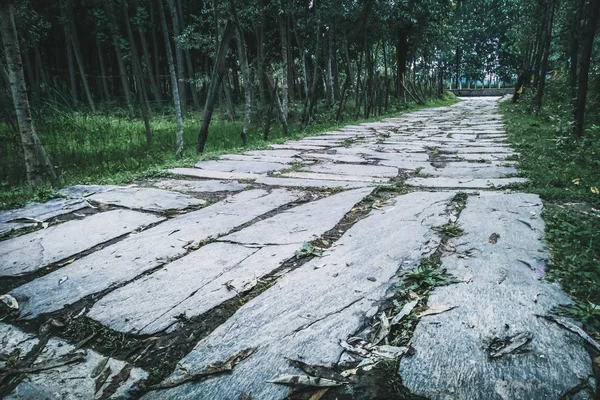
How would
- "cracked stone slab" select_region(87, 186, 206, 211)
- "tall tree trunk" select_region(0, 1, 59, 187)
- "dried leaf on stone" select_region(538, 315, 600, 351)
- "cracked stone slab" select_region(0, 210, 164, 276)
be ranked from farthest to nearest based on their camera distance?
"tall tree trunk" select_region(0, 1, 59, 187)
"cracked stone slab" select_region(87, 186, 206, 211)
"cracked stone slab" select_region(0, 210, 164, 276)
"dried leaf on stone" select_region(538, 315, 600, 351)

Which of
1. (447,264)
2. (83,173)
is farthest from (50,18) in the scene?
(447,264)

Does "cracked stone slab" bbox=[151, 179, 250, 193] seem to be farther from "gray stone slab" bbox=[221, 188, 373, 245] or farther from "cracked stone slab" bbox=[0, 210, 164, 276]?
"gray stone slab" bbox=[221, 188, 373, 245]

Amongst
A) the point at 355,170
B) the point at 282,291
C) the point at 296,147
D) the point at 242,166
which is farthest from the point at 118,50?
the point at 282,291

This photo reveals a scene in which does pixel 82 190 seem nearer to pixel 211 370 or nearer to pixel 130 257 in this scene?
pixel 130 257

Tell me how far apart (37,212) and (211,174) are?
1400 mm

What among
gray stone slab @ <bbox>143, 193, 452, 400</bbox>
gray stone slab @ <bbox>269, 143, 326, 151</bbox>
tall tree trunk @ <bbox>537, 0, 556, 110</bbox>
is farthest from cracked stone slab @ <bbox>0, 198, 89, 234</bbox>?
tall tree trunk @ <bbox>537, 0, 556, 110</bbox>

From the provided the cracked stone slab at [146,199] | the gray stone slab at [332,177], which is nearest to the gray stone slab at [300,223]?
the gray stone slab at [332,177]

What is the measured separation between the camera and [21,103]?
3.32 m

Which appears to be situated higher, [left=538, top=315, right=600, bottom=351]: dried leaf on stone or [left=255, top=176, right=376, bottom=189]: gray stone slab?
[left=255, top=176, right=376, bottom=189]: gray stone slab

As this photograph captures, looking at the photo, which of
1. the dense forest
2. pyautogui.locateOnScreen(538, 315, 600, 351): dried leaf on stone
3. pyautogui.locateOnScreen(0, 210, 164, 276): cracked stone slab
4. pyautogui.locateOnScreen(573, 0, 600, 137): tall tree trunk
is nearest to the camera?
pyautogui.locateOnScreen(538, 315, 600, 351): dried leaf on stone

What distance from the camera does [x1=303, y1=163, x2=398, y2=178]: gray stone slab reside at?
3293 millimetres

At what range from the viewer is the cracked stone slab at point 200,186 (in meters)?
2.84

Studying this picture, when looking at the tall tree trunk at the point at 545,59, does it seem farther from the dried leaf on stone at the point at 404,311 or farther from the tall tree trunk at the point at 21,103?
the tall tree trunk at the point at 21,103

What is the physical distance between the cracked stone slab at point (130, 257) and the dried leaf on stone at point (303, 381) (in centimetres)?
83
